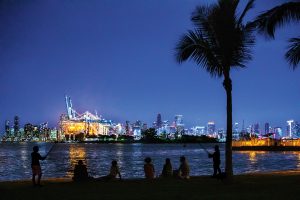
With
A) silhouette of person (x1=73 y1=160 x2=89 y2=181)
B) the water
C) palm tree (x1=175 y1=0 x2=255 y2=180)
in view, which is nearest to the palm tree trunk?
palm tree (x1=175 y1=0 x2=255 y2=180)

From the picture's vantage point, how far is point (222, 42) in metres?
14.9

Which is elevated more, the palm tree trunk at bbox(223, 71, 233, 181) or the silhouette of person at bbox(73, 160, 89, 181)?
the palm tree trunk at bbox(223, 71, 233, 181)

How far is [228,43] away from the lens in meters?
14.8

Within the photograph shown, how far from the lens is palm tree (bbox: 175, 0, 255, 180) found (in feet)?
48.8

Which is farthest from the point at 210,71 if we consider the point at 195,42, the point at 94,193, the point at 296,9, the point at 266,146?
the point at 266,146

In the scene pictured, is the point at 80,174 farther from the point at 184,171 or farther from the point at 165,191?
the point at 165,191

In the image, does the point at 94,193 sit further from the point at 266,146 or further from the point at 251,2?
the point at 266,146

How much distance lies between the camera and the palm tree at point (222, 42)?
48.8 feet

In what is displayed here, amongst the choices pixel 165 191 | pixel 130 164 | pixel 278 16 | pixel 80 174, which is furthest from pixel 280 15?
Result: pixel 130 164

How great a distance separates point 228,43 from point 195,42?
0.94 m

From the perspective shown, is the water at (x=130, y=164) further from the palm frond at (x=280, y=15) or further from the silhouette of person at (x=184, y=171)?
the palm frond at (x=280, y=15)

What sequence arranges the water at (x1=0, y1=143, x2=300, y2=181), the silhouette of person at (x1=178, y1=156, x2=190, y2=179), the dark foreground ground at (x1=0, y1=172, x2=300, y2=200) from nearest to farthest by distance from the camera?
1. the dark foreground ground at (x1=0, y1=172, x2=300, y2=200)
2. the silhouette of person at (x1=178, y1=156, x2=190, y2=179)
3. the water at (x1=0, y1=143, x2=300, y2=181)

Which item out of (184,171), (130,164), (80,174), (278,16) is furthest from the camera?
(130,164)

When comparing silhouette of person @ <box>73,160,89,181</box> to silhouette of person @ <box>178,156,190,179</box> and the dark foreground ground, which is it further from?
silhouette of person @ <box>178,156,190,179</box>
